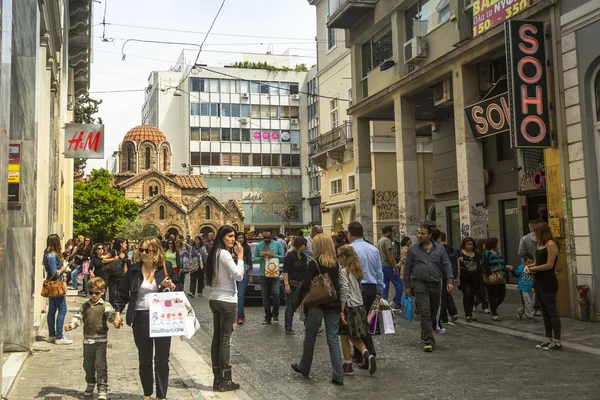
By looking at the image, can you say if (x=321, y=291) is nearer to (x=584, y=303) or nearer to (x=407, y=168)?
(x=584, y=303)

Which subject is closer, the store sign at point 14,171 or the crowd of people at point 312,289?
the crowd of people at point 312,289

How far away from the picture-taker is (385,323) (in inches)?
331

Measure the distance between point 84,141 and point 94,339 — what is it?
1181 cm

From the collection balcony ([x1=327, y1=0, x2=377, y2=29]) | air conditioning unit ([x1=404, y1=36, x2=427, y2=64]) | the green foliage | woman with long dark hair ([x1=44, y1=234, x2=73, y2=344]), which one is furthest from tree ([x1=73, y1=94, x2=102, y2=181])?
the green foliage

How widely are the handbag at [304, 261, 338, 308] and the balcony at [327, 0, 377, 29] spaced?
16.5 metres

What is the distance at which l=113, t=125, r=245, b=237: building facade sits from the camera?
7444 centimetres

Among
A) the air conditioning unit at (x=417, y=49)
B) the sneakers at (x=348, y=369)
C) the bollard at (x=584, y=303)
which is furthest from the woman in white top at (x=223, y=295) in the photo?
the air conditioning unit at (x=417, y=49)

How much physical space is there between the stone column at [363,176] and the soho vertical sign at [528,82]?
10049mm

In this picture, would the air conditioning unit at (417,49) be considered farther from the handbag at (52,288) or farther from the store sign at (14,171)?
the store sign at (14,171)

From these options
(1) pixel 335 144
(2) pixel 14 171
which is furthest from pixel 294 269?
(1) pixel 335 144

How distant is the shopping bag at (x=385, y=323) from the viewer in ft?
27.5

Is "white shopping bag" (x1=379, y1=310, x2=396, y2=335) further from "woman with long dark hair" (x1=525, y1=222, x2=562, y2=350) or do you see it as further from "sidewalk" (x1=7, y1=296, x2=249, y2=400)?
"woman with long dark hair" (x1=525, y1=222, x2=562, y2=350)

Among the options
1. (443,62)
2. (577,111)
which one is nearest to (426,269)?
(577,111)

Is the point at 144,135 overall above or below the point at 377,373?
above
